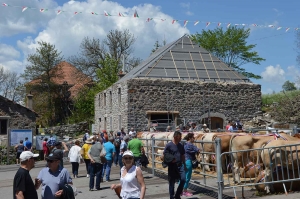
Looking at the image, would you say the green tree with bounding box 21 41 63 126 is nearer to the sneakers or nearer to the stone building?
the stone building

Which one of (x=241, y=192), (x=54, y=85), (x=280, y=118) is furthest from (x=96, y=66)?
(x=241, y=192)

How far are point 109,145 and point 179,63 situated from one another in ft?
44.8

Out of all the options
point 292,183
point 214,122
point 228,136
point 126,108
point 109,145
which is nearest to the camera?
point 292,183

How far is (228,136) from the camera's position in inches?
510

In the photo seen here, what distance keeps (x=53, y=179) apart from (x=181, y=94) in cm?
1921

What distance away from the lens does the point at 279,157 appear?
31.1 feet

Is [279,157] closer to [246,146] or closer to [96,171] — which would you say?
[246,146]

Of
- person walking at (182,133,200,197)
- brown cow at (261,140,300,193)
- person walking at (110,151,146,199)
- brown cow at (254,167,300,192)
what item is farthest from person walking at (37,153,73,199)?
brown cow at (254,167,300,192)

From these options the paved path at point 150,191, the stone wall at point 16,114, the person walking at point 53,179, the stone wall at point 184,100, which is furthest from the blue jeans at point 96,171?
the stone wall at point 16,114

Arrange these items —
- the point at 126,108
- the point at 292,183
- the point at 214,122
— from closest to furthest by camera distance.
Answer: the point at 292,183 < the point at 126,108 < the point at 214,122

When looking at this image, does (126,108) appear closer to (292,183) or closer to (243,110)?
(243,110)

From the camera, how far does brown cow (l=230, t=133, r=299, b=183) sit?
406 inches

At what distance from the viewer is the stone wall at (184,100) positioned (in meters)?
24.1

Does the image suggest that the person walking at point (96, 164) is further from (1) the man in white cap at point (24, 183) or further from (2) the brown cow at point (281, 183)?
(1) the man in white cap at point (24, 183)
